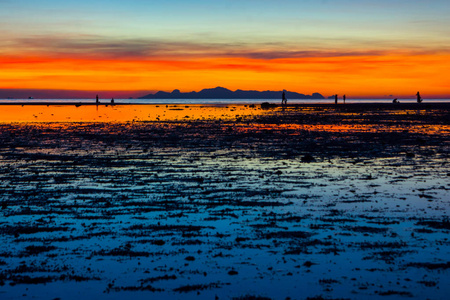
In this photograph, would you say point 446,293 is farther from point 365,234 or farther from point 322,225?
point 322,225

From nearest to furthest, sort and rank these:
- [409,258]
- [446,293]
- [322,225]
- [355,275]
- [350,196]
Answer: [446,293] < [355,275] < [409,258] < [322,225] < [350,196]

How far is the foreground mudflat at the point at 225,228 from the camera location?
31.1ft

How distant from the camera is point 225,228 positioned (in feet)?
43.0

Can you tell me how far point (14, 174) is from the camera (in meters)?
22.0

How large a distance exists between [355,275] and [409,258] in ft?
5.17

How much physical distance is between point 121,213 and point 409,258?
7470 mm

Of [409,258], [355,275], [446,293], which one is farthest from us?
[409,258]

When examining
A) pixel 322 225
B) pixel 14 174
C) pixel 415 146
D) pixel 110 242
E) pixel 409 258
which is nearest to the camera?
pixel 409 258

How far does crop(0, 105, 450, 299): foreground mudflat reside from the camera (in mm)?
9469

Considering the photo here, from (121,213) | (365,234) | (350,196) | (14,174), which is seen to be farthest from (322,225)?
(14,174)

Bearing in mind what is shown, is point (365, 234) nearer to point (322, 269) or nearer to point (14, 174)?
point (322, 269)

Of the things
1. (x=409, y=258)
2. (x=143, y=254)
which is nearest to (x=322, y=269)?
(x=409, y=258)

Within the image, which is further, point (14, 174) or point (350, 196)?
point (14, 174)

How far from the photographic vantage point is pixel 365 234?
12.5 m
